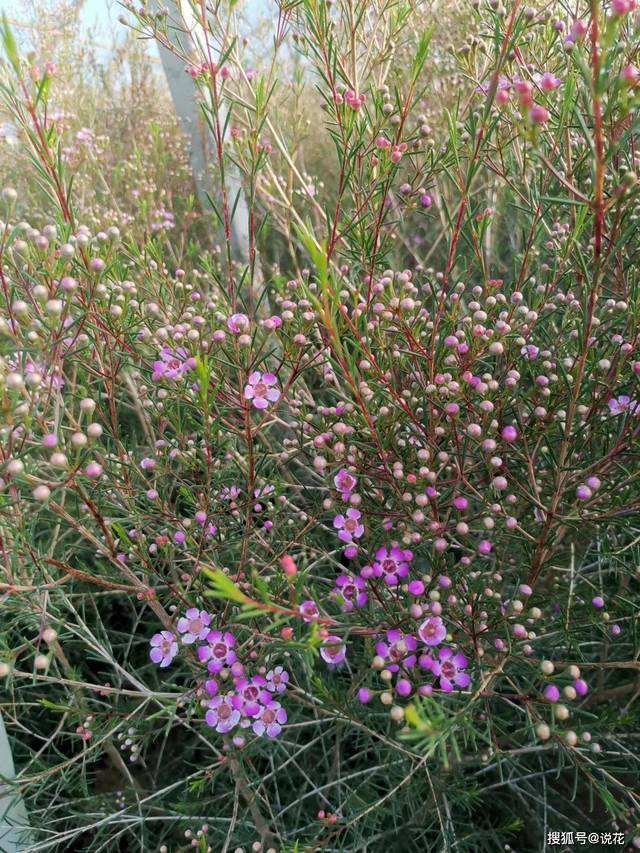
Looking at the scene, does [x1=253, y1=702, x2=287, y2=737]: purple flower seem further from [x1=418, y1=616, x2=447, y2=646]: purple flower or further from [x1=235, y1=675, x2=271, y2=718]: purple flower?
[x1=418, y1=616, x2=447, y2=646]: purple flower

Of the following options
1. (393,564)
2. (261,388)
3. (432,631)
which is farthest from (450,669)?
(261,388)

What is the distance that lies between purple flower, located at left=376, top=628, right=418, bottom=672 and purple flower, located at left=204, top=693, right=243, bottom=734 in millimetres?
394

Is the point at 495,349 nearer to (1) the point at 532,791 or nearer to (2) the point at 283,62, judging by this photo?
(1) the point at 532,791

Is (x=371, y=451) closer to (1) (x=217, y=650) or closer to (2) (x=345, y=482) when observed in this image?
(2) (x=345, y=482)

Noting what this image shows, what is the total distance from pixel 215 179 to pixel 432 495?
2.55 metres

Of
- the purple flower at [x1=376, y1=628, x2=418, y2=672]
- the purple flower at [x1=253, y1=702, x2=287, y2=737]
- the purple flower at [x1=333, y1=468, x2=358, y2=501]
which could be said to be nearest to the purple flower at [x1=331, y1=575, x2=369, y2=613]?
the purple flower at [x1=376, y1=628, x2=418, y2=672]

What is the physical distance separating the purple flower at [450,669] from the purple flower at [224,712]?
50 centimetres

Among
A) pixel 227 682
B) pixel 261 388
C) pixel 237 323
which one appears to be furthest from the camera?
pixel 227 682

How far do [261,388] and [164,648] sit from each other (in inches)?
30.0

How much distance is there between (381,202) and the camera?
1.37 m

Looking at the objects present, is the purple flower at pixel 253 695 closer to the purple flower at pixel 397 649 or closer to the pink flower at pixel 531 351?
the purple flower at pixel 397 649

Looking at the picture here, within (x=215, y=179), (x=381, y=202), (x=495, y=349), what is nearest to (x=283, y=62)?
(x=215, y=179)

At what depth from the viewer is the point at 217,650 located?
1.46 m

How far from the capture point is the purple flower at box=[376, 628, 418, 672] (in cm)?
138
